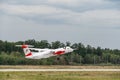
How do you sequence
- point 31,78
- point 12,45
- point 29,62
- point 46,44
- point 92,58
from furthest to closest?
point 46,44 → point 12,45 → point 92,58 → point 29,62 → point 31,78

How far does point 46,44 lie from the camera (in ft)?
500

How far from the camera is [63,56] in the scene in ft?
405

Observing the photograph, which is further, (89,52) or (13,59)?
Result: (89,52)

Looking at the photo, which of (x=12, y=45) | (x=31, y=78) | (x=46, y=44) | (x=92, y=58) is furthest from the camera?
(x=46, y=44)

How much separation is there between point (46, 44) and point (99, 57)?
944 inches

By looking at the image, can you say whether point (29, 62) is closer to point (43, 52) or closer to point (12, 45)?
point (43, 52)

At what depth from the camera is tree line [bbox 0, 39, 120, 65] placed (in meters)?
111

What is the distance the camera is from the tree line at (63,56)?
111m

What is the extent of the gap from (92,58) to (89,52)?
13.9 m

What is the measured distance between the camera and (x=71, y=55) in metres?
133

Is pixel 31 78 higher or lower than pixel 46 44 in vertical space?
lower

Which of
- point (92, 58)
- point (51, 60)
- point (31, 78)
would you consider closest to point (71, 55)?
point (92, 58)

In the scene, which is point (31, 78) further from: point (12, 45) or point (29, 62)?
point (12, 45)

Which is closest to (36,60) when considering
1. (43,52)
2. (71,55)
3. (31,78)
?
(43,52)
